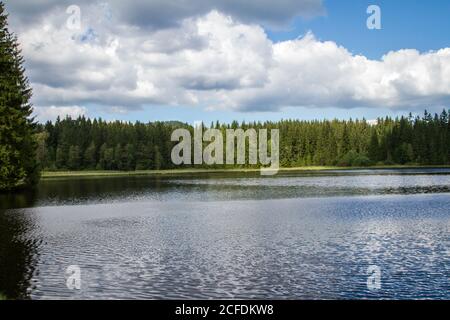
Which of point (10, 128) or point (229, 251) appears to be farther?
point (10, 128)

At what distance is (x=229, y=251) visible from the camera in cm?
3078

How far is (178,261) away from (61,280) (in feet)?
22.2

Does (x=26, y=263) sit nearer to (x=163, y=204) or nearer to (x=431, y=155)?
(x=163, y=204)

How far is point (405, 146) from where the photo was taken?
190 metres

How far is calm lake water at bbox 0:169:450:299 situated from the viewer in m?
22.0
